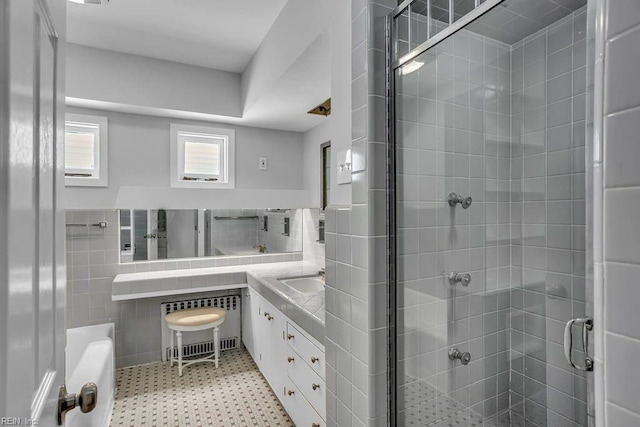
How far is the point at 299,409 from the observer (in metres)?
1.92

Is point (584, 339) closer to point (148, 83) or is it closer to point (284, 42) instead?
point (284, 42)

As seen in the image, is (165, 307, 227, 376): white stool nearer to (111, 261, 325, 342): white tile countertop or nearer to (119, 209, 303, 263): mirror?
(111, 261, 325, 342): white tile countertop

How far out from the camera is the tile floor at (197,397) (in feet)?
7.23

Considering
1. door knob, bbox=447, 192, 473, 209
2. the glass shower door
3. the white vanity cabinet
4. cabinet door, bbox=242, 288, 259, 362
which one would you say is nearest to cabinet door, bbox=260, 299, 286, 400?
the white vanity cabinet

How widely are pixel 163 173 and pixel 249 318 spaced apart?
160 cm

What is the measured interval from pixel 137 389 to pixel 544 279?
2922 mm

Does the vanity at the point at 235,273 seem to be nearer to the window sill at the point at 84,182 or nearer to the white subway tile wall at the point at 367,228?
the window sill at the point at 84,182

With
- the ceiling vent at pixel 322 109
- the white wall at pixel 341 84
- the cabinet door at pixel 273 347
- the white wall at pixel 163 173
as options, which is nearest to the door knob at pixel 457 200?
the white wall at pixel 341 84

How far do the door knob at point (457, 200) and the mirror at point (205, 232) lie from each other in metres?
2.43

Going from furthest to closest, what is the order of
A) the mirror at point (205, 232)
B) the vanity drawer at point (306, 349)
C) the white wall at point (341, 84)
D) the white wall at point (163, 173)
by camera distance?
1. the mirror at point (205, 232)
2. the white wall at point (163, 173)
3. the vanity drawer at point (306, 349)
4. the white wall at point (341, 84)

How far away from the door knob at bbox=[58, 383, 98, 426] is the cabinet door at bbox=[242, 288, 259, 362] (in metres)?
2.09

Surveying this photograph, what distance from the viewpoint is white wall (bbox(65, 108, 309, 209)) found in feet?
9.18

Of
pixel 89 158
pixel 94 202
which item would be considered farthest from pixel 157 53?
pixel 94 202

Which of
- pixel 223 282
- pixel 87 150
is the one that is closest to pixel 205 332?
pixel 223 282
